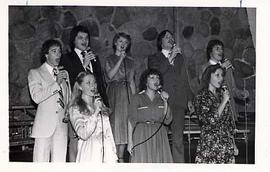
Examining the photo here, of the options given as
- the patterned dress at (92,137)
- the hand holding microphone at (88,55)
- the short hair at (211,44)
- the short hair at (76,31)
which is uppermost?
the short hair at (76,31)

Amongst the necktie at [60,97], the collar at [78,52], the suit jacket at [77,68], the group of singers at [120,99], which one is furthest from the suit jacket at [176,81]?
the necktie at [60,97]

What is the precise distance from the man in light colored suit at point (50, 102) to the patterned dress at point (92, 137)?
0.07 meters

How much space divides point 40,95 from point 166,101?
2.29 feet

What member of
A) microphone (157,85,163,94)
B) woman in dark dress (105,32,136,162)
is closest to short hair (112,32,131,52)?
woman in dark dress (105,32,136,162)

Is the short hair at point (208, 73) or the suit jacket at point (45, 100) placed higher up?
the short hair at point (208, 73)

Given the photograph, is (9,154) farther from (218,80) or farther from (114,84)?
(218,80)

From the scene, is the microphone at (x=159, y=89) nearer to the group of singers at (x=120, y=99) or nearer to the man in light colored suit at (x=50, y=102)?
the group of singers at (x=120, y=99)

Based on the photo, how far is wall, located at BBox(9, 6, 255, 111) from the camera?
2.29 meters

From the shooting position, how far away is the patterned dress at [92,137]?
230 centimetres

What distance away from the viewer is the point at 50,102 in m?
2.29

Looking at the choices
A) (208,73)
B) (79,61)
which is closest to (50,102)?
(79,61)
